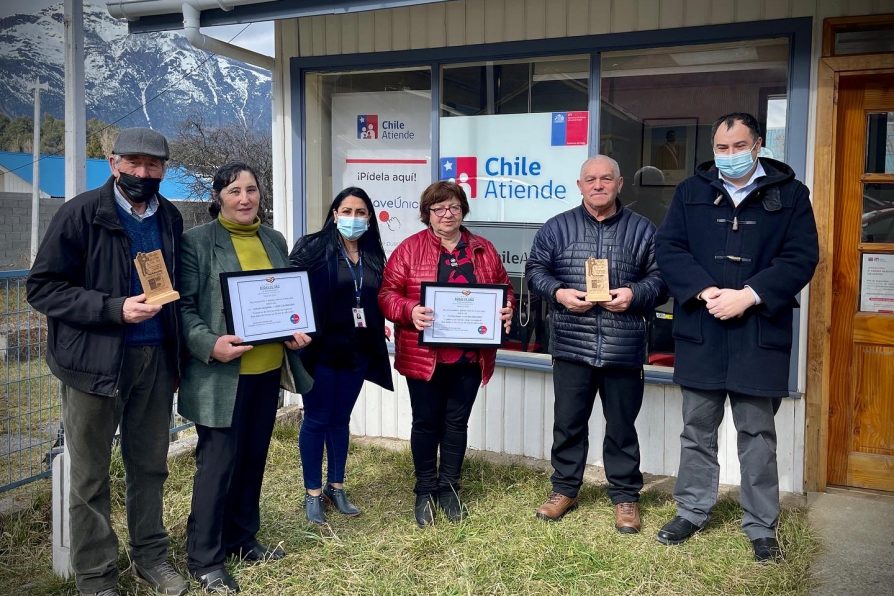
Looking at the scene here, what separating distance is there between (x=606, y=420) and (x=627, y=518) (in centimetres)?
53

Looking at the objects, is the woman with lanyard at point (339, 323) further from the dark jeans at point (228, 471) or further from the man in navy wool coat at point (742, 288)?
the man in navy wool coat at point (742, 288)

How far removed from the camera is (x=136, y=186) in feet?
10.3

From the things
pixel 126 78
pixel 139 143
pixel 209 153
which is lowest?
pixel 139 143

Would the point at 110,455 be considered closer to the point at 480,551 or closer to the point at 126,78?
the point at 480,551

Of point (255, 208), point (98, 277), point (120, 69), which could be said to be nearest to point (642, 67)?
point (255, 208)

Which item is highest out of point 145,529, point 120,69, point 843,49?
point 120,69

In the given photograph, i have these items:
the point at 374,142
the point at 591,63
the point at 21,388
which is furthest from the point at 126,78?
the point at 591,63

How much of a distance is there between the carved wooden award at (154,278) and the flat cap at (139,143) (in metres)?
0.40

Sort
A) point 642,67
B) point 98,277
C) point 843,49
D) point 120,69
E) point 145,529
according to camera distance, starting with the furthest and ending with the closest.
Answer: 1. point 120,69
2. point 642,67
3. point 843,49
4. point 145,529
5. point 98,277

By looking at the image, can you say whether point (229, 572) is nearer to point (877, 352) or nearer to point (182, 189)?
point (877, 352)

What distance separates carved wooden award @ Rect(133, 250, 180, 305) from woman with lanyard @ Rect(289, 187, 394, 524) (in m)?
0.89

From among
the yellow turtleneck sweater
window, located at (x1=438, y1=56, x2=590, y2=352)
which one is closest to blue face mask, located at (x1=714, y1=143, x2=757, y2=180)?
window, located at (x1=438, y1=56, x2=590, y2=352)

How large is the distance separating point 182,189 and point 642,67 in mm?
30258

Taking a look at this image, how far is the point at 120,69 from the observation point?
136750 mm
